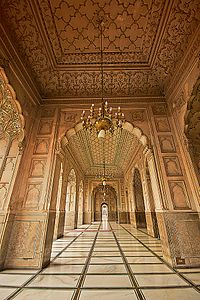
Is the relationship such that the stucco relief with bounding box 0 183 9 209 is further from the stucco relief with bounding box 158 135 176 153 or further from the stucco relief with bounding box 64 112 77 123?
the stucco relief with bounding box 158 135 176 153

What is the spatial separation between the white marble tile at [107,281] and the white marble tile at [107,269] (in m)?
0.24

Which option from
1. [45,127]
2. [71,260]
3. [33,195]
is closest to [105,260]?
[71,260]

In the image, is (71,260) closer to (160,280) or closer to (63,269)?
(63,269)

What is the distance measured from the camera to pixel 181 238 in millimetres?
3303

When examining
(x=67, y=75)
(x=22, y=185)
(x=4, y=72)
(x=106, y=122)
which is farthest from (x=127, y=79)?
(x=22, y=185)

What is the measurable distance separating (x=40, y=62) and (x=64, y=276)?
453cm

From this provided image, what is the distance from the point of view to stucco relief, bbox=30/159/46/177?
3.87 metres

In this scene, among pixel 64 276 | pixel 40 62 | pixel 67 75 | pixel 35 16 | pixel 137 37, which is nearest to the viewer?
pixel 64 276

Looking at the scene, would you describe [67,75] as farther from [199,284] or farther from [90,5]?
[199,284]

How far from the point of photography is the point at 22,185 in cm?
370

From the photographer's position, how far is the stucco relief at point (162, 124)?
169 inches

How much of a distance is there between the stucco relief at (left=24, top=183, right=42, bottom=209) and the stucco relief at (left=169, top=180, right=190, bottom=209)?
3.05 meters

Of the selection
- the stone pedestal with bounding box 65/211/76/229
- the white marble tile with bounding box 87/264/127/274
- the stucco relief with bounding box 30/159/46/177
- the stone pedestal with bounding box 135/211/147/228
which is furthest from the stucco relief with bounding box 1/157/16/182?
the stone pedestal with bounding box 135/211/147/228

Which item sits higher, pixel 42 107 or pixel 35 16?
pixel 35 16
